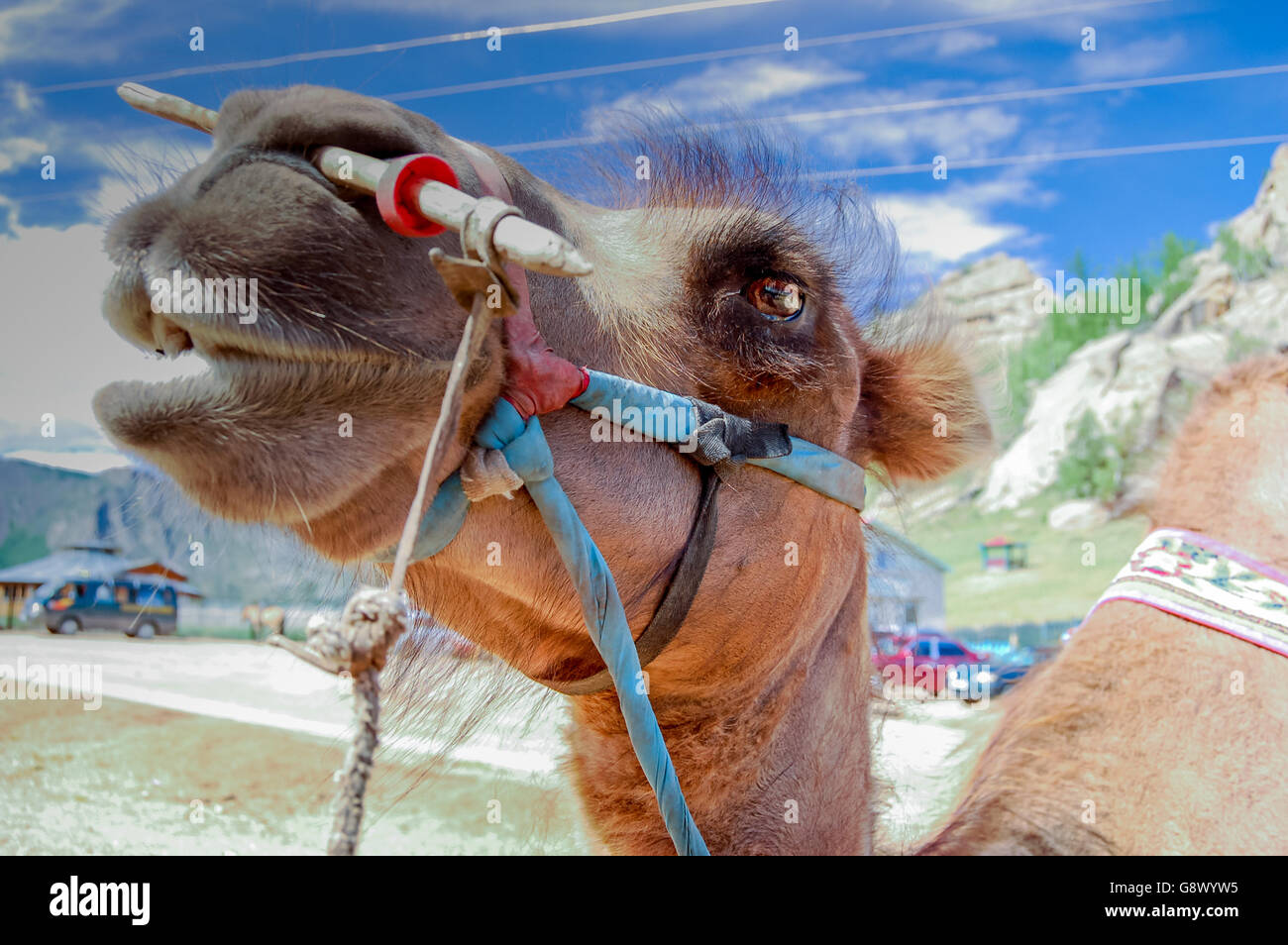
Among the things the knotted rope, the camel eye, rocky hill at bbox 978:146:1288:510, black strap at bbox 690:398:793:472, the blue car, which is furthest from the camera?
rocky hill at bbox 978:146:1288:510

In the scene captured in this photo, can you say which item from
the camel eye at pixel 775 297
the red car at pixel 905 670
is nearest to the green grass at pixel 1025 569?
the red car at pixel 905 670

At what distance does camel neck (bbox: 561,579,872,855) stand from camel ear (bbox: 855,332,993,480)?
0.59m

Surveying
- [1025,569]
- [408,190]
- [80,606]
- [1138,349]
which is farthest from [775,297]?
[1138,349]

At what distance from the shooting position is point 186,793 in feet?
23.1

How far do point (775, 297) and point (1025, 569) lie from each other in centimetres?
3652

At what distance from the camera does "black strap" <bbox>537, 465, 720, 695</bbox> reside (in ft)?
6.31

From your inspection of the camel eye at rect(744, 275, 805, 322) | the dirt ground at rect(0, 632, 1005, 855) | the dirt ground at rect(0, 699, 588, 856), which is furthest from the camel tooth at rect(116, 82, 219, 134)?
the dirt ground at rect(0, 699, 588, 856)

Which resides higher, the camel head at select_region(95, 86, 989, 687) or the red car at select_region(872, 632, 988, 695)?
the camel head at select_region(95, 86, 989, 687)

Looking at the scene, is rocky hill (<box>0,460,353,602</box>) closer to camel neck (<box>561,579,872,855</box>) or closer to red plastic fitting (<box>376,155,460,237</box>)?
red plastic fitting (<box>376,155,460,237</box>)

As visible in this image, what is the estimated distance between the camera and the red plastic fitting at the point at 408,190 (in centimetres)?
126

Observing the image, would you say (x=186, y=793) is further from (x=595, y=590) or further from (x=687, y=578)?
(x=595, y=590)

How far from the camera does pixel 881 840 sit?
2494 mm

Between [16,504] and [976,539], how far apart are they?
1570 inches

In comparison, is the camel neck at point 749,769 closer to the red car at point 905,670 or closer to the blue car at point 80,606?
the red car at point 905,670
